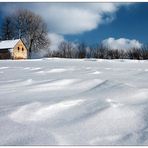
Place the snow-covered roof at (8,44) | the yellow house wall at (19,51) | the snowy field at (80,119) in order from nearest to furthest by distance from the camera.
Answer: the snowy field at (80,119), the snow-covered roof at (8,44), the yellow house wall at (19,51)

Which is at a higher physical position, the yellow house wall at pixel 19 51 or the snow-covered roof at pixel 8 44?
the snow-covered roof at pixel 8 44

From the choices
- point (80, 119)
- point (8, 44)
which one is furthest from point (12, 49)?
point (80, 119)

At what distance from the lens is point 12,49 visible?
39.2m

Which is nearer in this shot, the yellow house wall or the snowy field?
the snowy field

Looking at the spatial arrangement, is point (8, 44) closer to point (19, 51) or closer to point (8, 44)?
point (8, 44)

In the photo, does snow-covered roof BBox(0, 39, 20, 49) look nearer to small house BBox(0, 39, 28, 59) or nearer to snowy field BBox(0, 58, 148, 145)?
small house BBox(0, 39, 28, 59)

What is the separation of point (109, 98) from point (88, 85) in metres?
0.76

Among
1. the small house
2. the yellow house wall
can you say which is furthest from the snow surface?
the yellow house wall

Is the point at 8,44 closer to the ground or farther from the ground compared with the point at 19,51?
farther from the ground

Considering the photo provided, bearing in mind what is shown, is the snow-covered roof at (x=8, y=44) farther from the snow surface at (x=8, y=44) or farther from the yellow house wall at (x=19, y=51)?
the yellow house wall at (x=19, y=51)

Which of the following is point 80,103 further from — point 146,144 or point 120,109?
point 146,144

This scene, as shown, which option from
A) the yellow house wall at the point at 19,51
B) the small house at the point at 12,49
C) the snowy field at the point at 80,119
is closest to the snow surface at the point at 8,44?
the small house at the point at 12,49

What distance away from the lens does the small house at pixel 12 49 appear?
3884 cm

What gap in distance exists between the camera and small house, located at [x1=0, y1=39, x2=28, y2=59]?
38.8 metres
